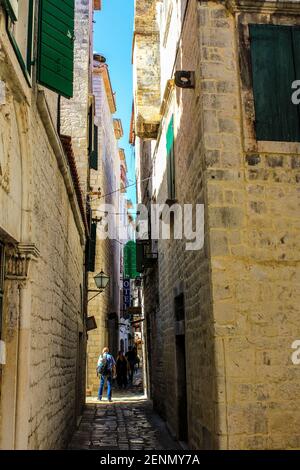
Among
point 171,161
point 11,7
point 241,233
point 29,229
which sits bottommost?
point 29,229

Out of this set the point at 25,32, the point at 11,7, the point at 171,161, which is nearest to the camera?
the point at 11,7

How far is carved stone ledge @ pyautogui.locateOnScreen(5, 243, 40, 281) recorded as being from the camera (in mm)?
4449

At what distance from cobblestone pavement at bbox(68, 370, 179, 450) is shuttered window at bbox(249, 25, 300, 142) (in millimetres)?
5006

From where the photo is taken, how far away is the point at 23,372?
14.0 feet

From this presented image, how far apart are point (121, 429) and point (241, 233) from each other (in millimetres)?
5542

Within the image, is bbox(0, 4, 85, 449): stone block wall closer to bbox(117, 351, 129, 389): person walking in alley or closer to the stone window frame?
the stone window frame

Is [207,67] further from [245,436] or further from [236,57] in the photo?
[245,436]

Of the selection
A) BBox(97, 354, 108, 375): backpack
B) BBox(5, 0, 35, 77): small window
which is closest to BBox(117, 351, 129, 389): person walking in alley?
BBox(97, 354, 108, 375): backpack

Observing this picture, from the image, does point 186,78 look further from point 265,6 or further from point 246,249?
point 246,249

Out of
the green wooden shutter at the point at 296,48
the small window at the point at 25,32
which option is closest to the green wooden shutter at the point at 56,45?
the small window at the point at 25,32

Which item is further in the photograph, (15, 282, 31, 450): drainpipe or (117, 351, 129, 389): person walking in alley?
(117, 351, 129, 389): person walking in alley

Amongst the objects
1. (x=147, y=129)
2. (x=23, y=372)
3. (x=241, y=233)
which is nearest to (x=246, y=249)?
(x=241, y=233)

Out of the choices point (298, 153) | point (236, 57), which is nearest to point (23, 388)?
point (298, 153)

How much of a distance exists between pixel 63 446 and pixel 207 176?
437 cm
